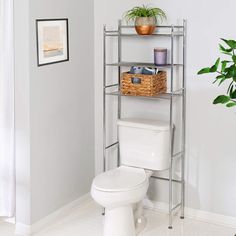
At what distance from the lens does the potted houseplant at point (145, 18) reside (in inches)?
142

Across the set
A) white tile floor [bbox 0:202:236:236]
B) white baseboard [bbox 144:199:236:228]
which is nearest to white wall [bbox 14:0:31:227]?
white tile floor [bbox 0:202:236:236]

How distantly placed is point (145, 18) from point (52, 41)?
2.39 ft

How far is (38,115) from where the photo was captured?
3.49 meters

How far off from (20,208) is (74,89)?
1052 mm

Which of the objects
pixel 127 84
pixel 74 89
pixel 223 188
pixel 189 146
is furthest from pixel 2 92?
pixel 223 188

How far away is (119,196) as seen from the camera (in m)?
3.25

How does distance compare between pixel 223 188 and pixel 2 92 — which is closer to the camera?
pixel 2 92

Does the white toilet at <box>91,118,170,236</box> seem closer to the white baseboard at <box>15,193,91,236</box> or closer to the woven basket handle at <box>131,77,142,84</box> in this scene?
the woven basket handle at <box>131,77,142,84</box>

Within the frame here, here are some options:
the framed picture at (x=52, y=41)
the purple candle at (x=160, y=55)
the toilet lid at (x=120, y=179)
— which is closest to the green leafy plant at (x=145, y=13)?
the purple candle at (x=160, y=55)

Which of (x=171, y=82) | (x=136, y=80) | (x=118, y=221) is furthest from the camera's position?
(x=136, y=80)

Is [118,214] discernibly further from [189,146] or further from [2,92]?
[2,92]

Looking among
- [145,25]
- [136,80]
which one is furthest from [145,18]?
[136,80]

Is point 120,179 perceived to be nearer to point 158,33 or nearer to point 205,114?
point 205,114

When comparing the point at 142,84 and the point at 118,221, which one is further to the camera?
the point at 142,84
